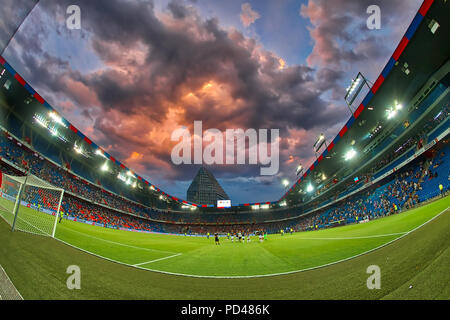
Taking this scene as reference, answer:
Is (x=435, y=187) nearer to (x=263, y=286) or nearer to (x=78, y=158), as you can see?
(x=263, y=286)

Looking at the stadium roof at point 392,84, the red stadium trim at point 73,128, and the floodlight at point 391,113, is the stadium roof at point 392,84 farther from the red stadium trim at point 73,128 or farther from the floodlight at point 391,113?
the floodlight at point 391,113

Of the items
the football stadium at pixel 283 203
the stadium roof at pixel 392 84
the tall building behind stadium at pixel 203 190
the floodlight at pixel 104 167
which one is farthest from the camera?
the tall building behind stadium at pixel 203 190

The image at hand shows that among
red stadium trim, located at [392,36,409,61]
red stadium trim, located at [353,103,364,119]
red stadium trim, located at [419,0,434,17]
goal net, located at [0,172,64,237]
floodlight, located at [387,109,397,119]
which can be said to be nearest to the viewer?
goal net, located at [0,172,64,237]

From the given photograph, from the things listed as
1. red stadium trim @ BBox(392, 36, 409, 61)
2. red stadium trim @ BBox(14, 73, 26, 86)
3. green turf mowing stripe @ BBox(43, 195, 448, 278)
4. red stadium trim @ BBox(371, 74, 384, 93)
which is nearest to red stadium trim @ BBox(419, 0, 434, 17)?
red stadium trim @ BBox(392, 36, 409, 61)

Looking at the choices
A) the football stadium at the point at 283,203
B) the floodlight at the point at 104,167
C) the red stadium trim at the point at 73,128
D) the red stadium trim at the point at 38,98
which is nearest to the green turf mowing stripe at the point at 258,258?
the football stadium at the point at 283,203

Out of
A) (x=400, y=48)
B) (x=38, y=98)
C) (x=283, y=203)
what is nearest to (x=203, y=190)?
(x=283, y=203)

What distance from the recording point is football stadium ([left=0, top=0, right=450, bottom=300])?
9.23 feet

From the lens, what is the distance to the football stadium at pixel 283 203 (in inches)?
111

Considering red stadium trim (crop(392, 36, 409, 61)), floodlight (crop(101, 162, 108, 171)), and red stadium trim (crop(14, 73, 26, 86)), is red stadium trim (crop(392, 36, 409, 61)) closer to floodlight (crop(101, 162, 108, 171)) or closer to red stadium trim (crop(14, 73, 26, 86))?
red stadium trim (crop(14, 73, 26, 86))

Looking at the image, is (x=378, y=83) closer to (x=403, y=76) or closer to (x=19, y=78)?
(x=403, y=76)
